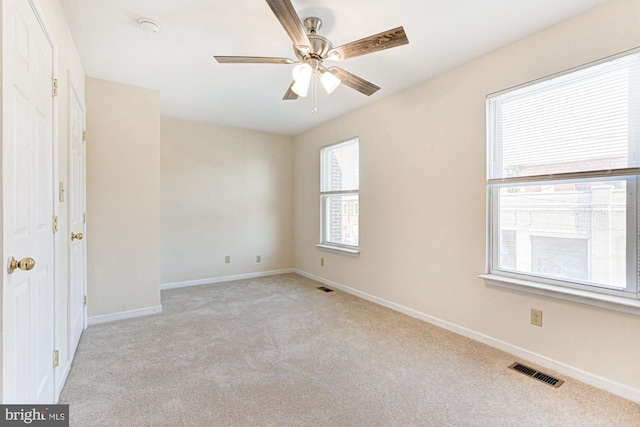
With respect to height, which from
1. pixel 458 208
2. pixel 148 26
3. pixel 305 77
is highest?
pixel 148 26

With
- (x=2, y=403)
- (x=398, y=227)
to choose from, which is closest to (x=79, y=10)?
(x=2, y=403)

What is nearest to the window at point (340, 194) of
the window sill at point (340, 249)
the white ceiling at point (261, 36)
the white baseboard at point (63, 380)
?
the window sill at point (340, 249)

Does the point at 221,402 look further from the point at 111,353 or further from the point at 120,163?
the point at 120,163

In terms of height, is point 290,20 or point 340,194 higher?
point 290,20

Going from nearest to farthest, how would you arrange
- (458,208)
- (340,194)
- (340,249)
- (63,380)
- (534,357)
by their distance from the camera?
(63,380), (534,357), (458,208), (340,249), (340,194)

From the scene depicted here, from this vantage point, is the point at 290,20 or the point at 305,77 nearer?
the point at 290,20

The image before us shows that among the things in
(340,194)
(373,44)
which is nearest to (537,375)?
(373,44)

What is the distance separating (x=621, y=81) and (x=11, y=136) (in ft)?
10.8

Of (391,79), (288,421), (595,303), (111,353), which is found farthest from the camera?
(391,79)

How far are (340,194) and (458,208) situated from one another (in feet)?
6.30

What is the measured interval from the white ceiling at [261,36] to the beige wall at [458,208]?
191 millimetres

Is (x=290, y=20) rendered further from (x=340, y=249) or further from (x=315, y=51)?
(x=340, y=249)

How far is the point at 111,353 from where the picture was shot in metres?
2.45

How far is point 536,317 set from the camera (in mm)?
2281
